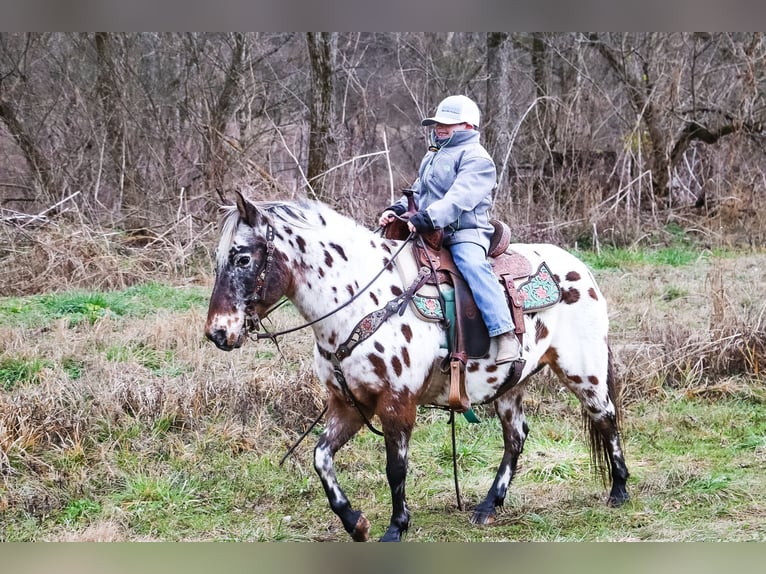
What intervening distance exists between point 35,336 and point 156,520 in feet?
8.41

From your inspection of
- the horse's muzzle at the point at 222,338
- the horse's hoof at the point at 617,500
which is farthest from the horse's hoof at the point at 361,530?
the horse's hoof at the point at 617,500

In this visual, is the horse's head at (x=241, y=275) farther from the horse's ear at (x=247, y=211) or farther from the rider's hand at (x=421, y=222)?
the rider's hand at (x=421, y=222)

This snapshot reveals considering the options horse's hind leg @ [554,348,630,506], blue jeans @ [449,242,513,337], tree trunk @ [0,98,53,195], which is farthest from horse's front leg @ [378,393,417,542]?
tree trunk @ [0,98,53,195]

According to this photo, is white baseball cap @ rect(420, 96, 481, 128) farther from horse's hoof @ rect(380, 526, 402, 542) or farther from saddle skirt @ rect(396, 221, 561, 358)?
horse's hoof @ rect(380, 526, 402, 542)

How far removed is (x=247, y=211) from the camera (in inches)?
139

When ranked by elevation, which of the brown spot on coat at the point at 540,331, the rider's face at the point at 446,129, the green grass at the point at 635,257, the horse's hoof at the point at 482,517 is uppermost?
the rider's face at the point at 446,129

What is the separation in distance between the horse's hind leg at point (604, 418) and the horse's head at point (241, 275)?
187 centimetres

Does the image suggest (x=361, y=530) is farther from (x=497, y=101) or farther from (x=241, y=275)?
(x=497, y=101)

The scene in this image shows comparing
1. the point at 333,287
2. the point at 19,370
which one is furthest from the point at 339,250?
the point at 19,370

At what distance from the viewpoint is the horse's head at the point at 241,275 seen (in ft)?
11.4

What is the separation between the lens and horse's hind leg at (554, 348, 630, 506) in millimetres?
4426

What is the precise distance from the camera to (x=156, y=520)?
4438 mm

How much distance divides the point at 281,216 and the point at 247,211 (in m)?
0.21

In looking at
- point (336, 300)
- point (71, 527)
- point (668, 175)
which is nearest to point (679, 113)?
point (668, 175)
